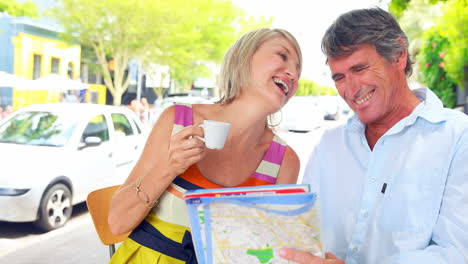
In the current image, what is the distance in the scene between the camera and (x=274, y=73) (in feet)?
4.61

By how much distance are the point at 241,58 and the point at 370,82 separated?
1.51 ft

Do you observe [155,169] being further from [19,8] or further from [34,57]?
[19,8]

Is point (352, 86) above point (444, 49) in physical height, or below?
below

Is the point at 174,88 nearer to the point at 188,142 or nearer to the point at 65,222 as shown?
the point at 65,222

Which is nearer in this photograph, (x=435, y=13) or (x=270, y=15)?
(x=435, y=13)

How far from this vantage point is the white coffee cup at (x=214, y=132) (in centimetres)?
102

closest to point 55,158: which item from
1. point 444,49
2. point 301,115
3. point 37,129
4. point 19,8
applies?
point 37,129

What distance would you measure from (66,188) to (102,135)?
787mm

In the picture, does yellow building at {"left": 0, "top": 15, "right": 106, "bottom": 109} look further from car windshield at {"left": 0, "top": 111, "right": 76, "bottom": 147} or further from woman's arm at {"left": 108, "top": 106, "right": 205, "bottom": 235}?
woman's arm at {"left": 108, "top": 106, "right": 205, "bottom": 235}

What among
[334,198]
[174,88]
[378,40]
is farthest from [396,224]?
[174,88]

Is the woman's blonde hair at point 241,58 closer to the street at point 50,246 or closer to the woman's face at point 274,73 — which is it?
the woman's face at point 274,73

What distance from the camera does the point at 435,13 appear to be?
422 inches

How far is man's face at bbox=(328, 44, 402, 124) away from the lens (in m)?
1.35

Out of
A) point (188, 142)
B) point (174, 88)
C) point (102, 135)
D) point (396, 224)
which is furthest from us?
point (174, 88)
